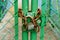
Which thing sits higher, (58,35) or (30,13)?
(30,13)

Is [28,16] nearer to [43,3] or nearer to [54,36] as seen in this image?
[43,3]

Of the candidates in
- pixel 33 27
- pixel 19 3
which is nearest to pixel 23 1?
pixel 19 3

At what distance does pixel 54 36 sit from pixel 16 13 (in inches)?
39.1

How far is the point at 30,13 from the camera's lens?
0.92 meters

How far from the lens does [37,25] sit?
921 millimetres

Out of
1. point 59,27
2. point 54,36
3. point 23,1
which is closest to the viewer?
point 23,1

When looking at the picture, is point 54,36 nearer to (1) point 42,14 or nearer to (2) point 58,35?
(2) point 58,35

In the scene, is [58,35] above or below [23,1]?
below

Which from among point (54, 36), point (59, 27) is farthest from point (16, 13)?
point (59, 27)

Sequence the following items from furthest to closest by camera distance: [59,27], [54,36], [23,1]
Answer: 1. [59,27]
2. [54,36]
3. [23,1]

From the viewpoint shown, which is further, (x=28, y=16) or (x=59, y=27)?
(x=59, y=27)

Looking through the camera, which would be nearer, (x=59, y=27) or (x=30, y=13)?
(x=30, y=13)

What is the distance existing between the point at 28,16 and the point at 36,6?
8 cm

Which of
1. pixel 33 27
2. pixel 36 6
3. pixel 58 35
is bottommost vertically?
pixel 58 35
